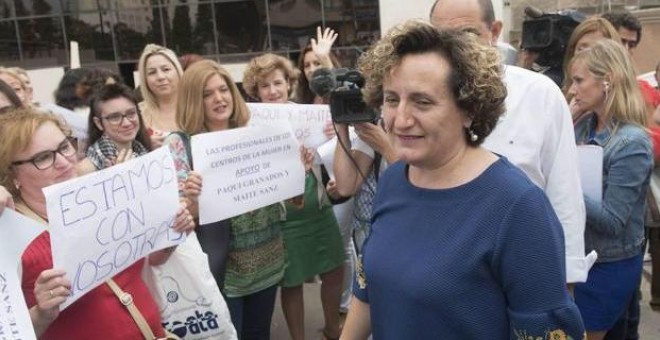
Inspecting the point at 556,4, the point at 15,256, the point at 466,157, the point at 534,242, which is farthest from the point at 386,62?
the point at 556,4

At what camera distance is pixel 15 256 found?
1778mm

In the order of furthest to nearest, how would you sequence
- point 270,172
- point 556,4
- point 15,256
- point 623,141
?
point 556,4
point 270,172
point 623,141
point 15,256

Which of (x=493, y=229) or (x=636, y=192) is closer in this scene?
(x=493, y=229)

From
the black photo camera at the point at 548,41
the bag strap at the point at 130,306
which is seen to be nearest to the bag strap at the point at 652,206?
the black photo camera at the point at 548,41

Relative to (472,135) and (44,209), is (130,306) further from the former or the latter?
(472,135)

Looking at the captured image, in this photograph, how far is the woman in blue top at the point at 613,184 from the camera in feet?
8.54

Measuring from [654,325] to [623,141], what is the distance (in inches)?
76.1

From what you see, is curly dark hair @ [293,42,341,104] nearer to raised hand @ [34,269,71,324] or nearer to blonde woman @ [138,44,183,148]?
blonde woman @ [138,44,183,148]

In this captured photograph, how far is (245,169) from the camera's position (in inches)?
119

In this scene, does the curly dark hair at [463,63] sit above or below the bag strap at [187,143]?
above

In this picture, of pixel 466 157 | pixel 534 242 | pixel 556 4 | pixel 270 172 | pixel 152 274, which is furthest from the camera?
pixel 556 4

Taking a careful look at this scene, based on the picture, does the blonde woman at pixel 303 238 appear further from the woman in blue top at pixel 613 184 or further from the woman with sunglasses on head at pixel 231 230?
the woman in blue top at pixel 613 184

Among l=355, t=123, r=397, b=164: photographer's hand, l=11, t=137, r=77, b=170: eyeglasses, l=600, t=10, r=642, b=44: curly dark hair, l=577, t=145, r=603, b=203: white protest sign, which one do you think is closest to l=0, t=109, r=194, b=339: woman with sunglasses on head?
l=11, t=137, r=77, b=170: eyeglasses

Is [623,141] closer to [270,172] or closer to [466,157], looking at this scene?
[466,157]
